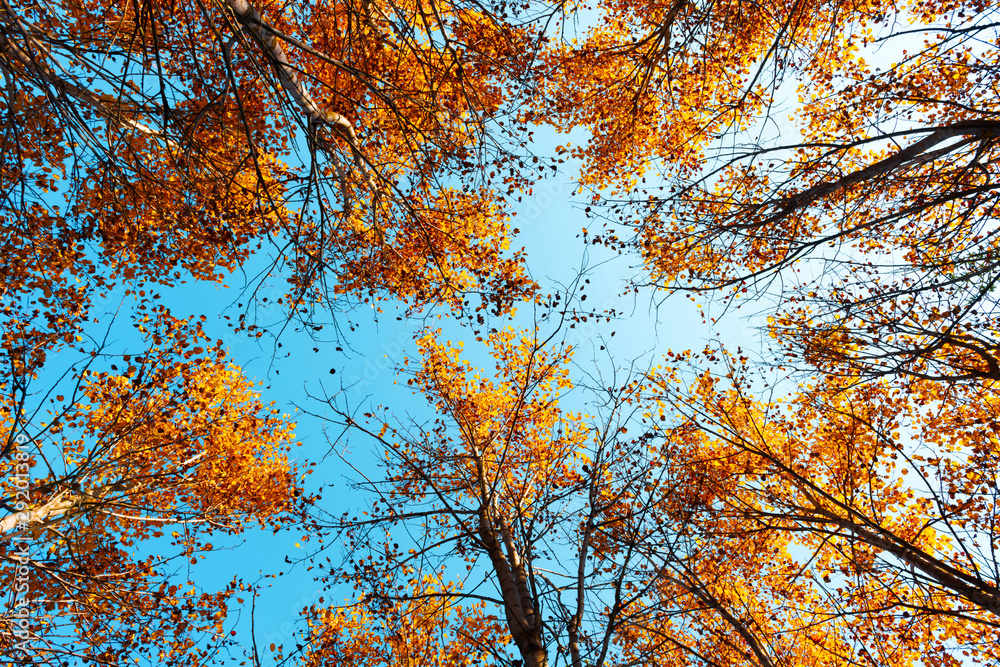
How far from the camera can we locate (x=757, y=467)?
7.16 m

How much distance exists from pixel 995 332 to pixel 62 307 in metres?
11.1

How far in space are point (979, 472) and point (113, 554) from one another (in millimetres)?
12035

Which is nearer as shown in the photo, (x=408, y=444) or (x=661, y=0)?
(x=408, y=444)

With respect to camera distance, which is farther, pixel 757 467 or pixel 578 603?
pixel 757 467

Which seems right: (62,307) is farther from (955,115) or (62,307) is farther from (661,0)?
(955,115)

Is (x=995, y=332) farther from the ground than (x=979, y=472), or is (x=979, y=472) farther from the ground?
(x=995, y=332)

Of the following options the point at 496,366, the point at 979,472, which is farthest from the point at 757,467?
the point at 496,366

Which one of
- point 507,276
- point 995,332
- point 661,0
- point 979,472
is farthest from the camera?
point 507,276

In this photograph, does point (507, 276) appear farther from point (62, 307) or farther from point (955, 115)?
point (62, 307)

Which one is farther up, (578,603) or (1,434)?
(1,434)

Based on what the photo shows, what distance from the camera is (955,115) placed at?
484 cm

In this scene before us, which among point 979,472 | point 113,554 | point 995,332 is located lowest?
point 979,472

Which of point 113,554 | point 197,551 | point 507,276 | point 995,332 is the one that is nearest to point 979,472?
point 995,332

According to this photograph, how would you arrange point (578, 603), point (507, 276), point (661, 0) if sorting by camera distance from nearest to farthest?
point (578, 603) < point (661, 0) < point (507, 276)
